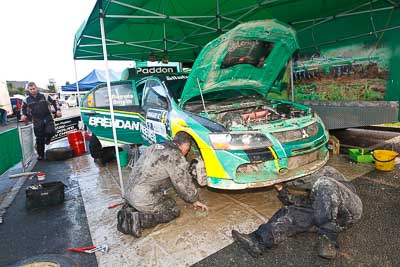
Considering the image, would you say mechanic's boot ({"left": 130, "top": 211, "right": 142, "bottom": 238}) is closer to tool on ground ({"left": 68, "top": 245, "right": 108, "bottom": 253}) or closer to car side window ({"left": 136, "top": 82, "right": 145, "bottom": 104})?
tool on ground ({"left": 68, "top": 245, "right": 108, "bottom": 253})

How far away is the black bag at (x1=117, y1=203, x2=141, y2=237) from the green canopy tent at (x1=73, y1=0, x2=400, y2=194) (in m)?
1.19

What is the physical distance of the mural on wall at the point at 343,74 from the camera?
5.25 metres

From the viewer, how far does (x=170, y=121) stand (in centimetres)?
361

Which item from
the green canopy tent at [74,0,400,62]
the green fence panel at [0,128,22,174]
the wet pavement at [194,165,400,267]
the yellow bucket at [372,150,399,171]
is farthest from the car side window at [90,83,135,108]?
the yellow bucket at [372,150,399,171]

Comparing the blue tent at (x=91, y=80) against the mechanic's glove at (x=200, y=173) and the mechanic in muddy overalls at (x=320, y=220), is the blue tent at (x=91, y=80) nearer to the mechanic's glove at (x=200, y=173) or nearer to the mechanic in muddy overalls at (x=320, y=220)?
the mechanic's glove at (x=200, y=173)

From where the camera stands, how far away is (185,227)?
114 inches

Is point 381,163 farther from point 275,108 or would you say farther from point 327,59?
point 327,59

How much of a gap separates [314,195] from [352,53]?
4547 millimetres

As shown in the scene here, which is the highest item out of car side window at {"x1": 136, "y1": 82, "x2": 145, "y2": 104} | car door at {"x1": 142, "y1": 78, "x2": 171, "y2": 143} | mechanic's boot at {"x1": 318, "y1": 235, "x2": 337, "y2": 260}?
car side window at {"x1": 136, "y1": 82, "x2": 145, "y2": 104}

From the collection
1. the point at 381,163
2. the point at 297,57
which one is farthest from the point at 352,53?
the point at 381,163

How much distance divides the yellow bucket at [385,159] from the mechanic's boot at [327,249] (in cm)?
243

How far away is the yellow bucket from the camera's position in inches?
153

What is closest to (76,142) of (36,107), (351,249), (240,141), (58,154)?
(58,154)

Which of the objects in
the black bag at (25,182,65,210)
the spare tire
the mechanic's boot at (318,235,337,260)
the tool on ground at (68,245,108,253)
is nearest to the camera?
the mechanic's boot at (318,235,337,260)
